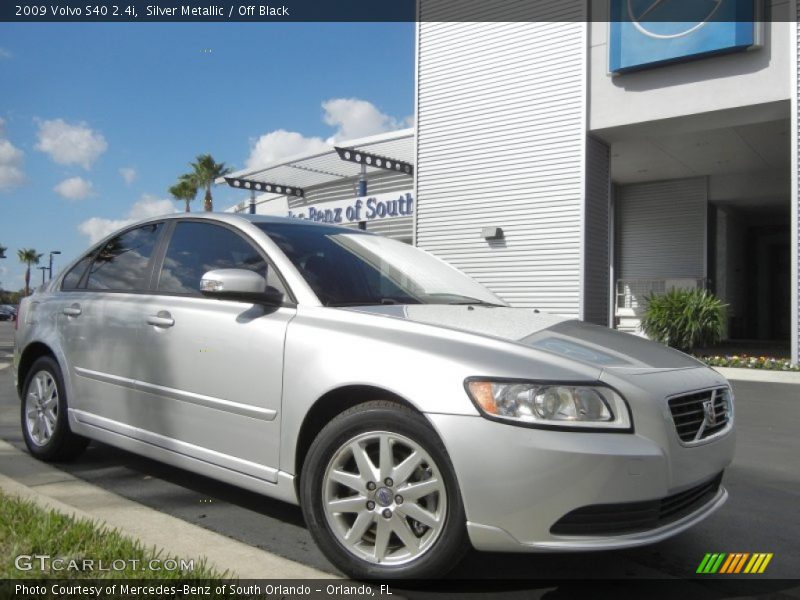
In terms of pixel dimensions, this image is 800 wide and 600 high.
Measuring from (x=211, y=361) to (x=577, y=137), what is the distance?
12430 millimetres

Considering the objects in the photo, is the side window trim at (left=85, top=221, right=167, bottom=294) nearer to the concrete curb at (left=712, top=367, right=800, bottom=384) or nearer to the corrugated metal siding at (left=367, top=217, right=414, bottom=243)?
the concrete curb at (left=712, top=367, right=800, bottom=384)

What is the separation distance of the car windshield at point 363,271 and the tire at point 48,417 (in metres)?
1.85

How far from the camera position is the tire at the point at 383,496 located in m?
2.55

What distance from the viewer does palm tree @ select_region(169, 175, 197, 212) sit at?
40.8 m

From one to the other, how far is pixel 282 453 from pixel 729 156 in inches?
699

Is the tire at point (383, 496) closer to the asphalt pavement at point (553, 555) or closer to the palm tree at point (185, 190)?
the asphalt pavement at point (553, 555)

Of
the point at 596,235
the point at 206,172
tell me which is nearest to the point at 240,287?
the point at 596,235

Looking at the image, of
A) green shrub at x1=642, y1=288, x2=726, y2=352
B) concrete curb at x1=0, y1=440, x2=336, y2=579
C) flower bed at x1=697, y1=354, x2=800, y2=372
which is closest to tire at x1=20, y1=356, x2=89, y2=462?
concrete curb at x1=0, y1=440, x2=336, y2=579

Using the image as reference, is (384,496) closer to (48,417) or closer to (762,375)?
(48,417)

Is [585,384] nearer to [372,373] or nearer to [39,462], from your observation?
[372,373]

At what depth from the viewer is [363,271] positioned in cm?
367

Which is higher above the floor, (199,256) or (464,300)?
(199,256)

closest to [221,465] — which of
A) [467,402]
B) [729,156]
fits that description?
[467,402]

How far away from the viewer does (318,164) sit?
67.3ft
